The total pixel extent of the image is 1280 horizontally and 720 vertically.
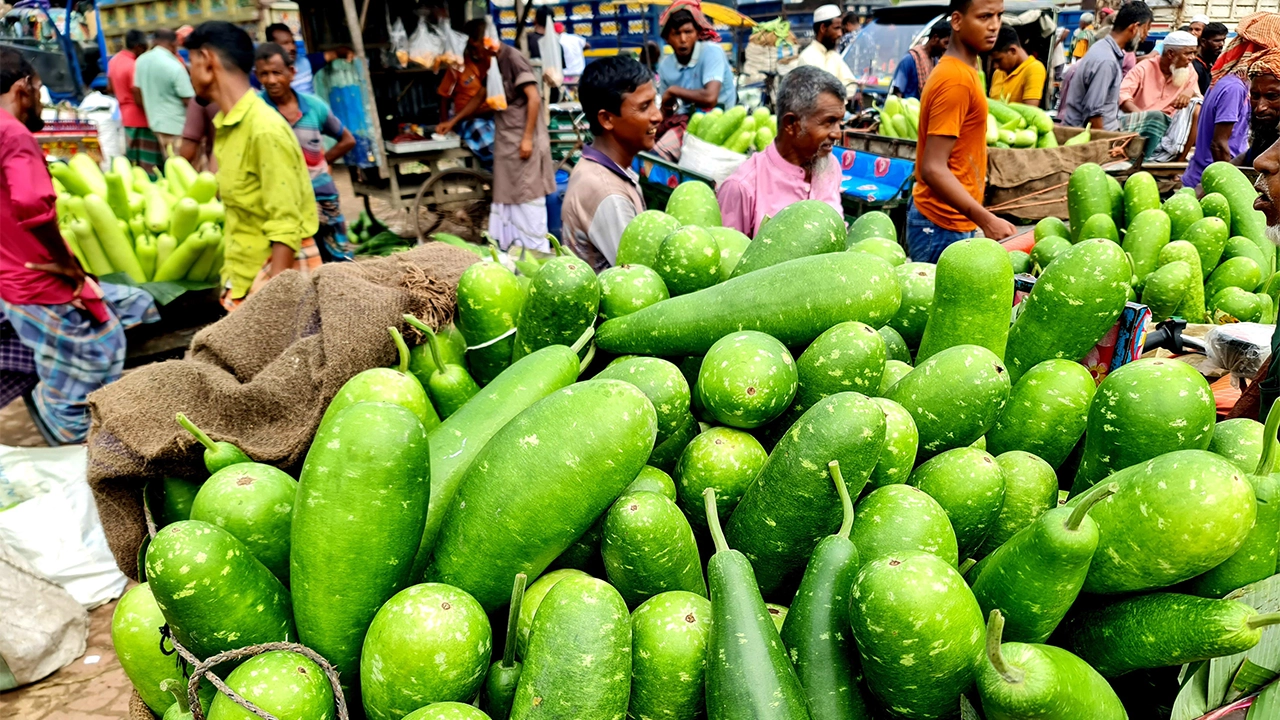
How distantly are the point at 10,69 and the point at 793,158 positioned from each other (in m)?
4.66

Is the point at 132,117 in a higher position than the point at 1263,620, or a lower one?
higher

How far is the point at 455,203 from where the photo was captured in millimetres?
8297

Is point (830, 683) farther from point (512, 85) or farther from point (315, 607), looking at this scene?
point (512, 85)

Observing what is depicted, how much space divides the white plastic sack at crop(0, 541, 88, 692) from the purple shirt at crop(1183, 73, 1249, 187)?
7249 mm

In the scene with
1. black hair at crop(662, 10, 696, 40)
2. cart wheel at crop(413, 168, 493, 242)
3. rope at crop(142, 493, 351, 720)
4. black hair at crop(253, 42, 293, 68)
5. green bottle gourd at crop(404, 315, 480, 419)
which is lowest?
cart wheel at crop(413, 168, 493, 242)

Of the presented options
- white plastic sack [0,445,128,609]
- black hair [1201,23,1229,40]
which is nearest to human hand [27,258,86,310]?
white plastic sack [0,445,128,609]

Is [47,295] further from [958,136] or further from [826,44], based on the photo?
[826,44]

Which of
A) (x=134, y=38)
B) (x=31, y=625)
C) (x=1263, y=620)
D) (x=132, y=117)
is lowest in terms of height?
(x=31, y=625)

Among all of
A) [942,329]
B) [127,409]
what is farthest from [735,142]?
[127,409]

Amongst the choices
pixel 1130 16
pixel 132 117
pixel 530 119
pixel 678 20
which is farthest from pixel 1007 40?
pixel 132 117

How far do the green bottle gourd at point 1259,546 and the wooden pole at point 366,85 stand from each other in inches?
295

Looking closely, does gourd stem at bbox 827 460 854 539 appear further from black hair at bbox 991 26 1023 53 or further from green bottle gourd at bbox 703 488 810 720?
black hair at bbox 991 26 1023 53

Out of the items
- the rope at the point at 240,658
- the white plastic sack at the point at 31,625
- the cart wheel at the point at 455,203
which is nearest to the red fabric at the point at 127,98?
the cart wheel at the point at 455,203

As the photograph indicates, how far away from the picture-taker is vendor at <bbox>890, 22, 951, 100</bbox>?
8890 millimetres
